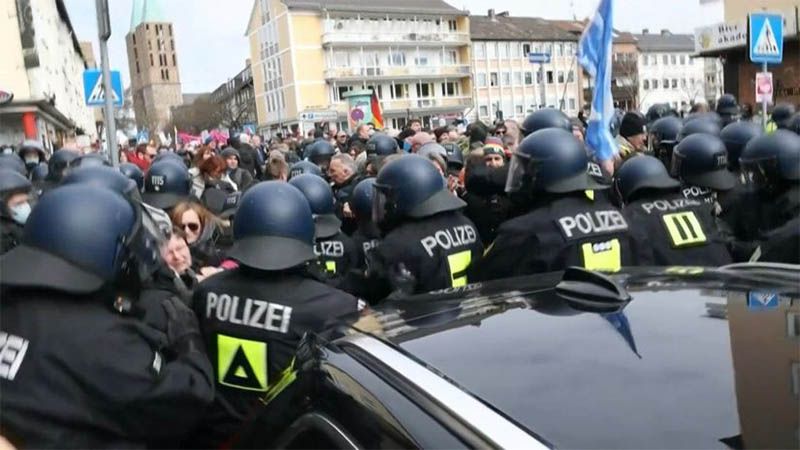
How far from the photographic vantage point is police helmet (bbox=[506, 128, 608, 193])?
4027 mm

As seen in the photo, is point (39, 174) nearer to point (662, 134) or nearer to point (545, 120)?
point (545, 120)

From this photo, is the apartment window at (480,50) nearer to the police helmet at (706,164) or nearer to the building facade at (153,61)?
the building facade at (153,61)

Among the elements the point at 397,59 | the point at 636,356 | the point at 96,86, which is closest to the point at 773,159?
the point at 636,356

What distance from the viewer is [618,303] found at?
2102 millimetres

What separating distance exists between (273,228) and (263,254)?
0.20 metres

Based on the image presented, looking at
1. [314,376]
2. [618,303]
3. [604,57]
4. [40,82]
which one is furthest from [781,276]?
[40,82]

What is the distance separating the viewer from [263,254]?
10.5 feet

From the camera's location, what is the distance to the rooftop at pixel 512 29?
82.4 metres

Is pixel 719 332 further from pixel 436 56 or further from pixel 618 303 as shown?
pixel 436 56

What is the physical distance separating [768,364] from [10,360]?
201 centimetres

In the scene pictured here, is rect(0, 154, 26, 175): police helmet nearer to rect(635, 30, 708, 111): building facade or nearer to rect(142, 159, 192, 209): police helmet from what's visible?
rect(142, 159, 192, 209): police helmet

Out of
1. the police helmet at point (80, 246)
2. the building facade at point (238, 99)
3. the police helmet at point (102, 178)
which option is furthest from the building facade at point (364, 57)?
the police helmet at point (80, 246)

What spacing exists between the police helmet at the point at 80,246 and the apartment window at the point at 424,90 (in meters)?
76.7

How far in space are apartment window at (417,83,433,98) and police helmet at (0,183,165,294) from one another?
7672 centimetres
